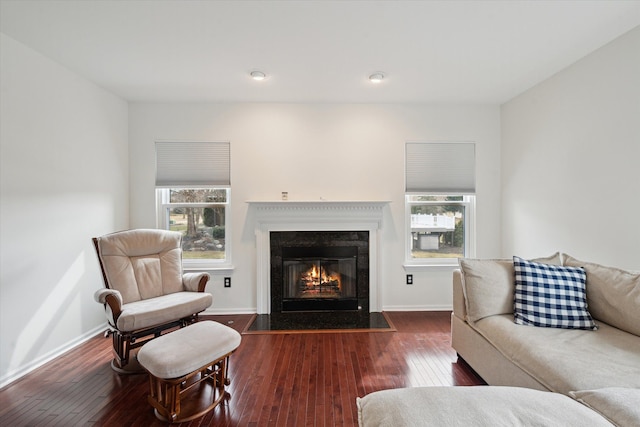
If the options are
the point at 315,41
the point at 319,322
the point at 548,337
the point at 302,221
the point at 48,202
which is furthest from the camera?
the point at 302,221

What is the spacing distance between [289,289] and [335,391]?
163cm

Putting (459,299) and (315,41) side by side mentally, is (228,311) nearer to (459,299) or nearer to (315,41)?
(459,299)

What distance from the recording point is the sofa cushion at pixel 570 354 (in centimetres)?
132

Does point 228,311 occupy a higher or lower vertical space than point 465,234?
lower

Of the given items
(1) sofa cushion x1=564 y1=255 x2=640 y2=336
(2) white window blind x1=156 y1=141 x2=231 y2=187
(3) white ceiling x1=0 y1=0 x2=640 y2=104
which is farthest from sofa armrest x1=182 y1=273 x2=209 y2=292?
(1) sofa cushion x1=564 y1=255 x2=640 y2=336

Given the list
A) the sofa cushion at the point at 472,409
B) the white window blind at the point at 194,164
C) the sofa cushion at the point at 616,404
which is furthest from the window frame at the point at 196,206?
the sofa cushion at the point at 616,404

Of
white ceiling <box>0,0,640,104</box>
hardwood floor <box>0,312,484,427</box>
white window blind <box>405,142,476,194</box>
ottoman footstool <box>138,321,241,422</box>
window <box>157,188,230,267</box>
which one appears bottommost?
hardwood floor <box>0,312,484,427</box>

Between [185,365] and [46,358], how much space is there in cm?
177

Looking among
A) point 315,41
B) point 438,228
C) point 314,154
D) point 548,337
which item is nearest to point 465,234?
point 438,228

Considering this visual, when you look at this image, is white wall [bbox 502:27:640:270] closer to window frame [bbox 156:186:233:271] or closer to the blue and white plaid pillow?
Result: the blue and white plaid pillow

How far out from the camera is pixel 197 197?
3.54 meters

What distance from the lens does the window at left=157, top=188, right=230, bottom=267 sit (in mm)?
3529

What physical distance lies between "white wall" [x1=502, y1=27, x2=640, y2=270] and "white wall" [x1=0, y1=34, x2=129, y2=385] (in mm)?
4599

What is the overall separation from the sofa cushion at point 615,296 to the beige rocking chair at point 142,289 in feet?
9.78
